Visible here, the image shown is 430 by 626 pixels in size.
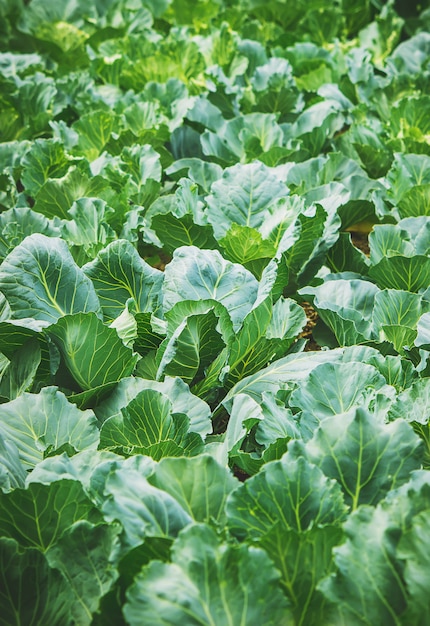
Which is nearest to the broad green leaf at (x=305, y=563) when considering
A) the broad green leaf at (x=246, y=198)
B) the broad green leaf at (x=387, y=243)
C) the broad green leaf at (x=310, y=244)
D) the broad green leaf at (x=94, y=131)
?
the broad green leaf at (x=310, y=244)

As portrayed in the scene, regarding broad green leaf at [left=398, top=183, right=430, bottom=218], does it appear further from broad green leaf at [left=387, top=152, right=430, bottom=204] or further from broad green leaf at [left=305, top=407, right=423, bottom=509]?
broad green leaf at [left=305, top=407, right=423, bottom=509]

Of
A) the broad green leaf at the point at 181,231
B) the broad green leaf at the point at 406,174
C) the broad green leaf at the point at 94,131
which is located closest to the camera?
the broad green leaf at the point at 181,231

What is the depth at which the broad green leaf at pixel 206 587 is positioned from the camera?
1.36 m

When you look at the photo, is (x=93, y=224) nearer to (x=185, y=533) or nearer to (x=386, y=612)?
(x=185, y=533)

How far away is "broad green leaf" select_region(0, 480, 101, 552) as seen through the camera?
1.59 meters

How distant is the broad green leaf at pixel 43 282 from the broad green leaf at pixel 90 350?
15cm

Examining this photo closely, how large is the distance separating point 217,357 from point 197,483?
634 mm

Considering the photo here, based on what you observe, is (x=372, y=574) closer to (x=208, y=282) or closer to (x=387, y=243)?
(x=208, y=282)

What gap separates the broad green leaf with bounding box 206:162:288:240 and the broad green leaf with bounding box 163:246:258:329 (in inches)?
19.0

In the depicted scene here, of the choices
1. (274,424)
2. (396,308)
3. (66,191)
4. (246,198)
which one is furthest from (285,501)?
(66,191)

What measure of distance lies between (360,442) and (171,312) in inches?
26.9

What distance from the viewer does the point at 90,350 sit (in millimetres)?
2084

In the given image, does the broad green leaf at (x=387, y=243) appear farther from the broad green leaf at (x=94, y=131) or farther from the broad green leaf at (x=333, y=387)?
the broad green leaf at (x=94, y=131)

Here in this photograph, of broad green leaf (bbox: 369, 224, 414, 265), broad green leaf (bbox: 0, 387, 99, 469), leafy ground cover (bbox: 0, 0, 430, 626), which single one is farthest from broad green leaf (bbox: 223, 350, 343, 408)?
broad green leaf (bbox: 369, 224, 414, 265)
